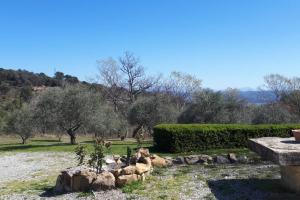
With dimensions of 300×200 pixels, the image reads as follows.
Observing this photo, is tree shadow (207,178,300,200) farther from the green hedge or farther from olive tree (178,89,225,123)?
olive tree (178,89,225,123)

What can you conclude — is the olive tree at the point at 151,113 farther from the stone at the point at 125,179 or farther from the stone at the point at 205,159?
the stone at the point at 125,179

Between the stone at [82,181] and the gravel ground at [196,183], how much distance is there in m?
0.38

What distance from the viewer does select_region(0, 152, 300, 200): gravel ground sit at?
11227 millimetres

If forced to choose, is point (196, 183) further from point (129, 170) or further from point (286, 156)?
point (286, 156)

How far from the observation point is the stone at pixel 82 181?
1223cm

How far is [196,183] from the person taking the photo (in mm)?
12789

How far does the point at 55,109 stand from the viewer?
29.3m

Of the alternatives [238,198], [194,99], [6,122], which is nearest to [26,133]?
[6,122]

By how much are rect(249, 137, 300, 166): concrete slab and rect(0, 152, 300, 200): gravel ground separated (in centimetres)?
98

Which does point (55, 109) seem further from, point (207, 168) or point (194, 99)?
point (207, 168)

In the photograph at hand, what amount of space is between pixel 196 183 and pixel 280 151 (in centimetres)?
312

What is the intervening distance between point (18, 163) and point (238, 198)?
12155mm

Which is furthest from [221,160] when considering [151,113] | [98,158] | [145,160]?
[151,113]

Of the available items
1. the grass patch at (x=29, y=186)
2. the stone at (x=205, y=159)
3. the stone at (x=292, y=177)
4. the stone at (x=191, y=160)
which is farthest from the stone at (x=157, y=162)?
the stone at (x=292, y=177)
